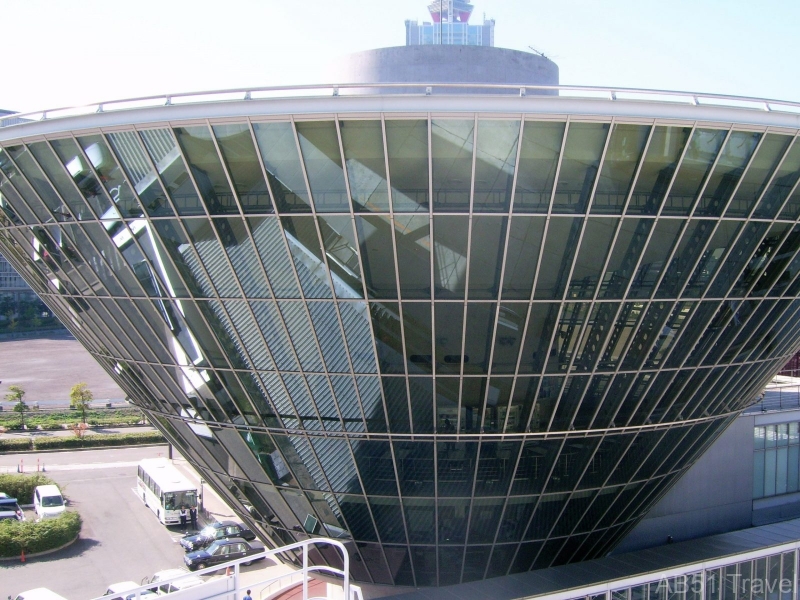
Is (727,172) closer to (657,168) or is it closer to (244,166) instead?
(657,168)

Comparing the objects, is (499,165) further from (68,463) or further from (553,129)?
(68,463)

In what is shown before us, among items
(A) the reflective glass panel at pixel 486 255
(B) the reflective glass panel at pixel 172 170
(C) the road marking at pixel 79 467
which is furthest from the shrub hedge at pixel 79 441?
(A) the reflective glass panel at pixel 486 255

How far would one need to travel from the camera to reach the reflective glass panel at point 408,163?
1700cm

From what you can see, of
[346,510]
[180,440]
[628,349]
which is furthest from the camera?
[180,440]

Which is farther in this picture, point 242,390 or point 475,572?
point 475,572

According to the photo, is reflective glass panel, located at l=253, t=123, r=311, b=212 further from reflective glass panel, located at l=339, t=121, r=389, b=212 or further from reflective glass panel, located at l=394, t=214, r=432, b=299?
reflective glass panel, located at l=394, t=214, r=432, b=299

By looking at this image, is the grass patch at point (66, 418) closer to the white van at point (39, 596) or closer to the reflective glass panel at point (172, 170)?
the white van at point (39, 596)

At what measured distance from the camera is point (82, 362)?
10056cm

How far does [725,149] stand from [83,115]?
47.8 ft

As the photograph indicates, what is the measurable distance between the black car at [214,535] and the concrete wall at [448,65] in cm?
2433

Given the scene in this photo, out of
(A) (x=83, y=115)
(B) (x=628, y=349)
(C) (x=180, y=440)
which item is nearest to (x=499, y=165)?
(B) (x=628, y=349)

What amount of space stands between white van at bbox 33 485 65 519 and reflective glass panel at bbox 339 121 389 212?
34.5 metres

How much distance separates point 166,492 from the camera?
4425 cm

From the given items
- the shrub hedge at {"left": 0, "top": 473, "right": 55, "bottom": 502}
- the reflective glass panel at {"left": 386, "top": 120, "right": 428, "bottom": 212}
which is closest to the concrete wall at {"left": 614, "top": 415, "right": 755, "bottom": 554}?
the reflective glass panel at {"left": 386, "top": 120, "right": 428, "bottom": 212}
